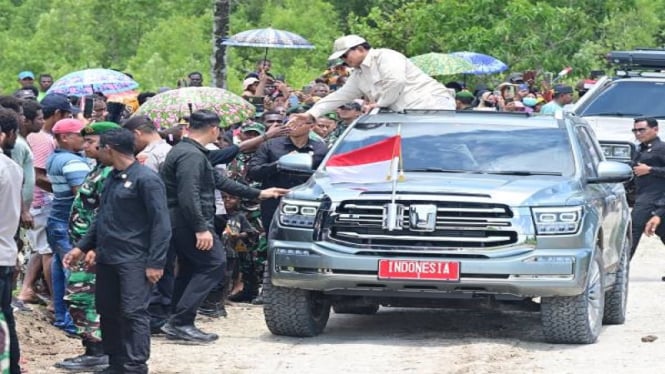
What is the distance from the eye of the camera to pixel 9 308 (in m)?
9.34

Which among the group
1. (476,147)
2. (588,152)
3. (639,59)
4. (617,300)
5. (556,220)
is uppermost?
(476,147)

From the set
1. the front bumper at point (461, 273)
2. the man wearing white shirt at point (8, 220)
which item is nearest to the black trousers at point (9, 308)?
the man wearing white shirt at point (8, 220)

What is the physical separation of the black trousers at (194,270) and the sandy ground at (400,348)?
0.28 m

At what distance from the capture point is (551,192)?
11758 mm

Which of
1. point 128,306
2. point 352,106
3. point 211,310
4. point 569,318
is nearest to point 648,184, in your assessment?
point 352,106

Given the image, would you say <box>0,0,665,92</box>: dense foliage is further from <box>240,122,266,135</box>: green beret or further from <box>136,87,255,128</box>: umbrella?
<box>136,87,255,128</box>: umbrella

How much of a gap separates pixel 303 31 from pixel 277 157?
29390 mm

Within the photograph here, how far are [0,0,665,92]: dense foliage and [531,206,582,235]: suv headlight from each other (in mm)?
20958

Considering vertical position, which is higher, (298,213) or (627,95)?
(298,213)

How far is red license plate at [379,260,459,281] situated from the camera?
11391 mm

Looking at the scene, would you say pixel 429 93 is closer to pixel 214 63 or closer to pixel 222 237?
pixel 222 237

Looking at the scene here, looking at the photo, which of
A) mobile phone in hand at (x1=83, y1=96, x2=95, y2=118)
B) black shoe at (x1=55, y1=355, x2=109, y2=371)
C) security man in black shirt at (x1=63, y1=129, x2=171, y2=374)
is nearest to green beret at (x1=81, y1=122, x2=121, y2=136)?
security man in black shirt at (x1=63, y1=129, x2=171, y2=374)

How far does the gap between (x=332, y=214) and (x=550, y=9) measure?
2177cm

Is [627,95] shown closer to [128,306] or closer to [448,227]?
[448,227]
